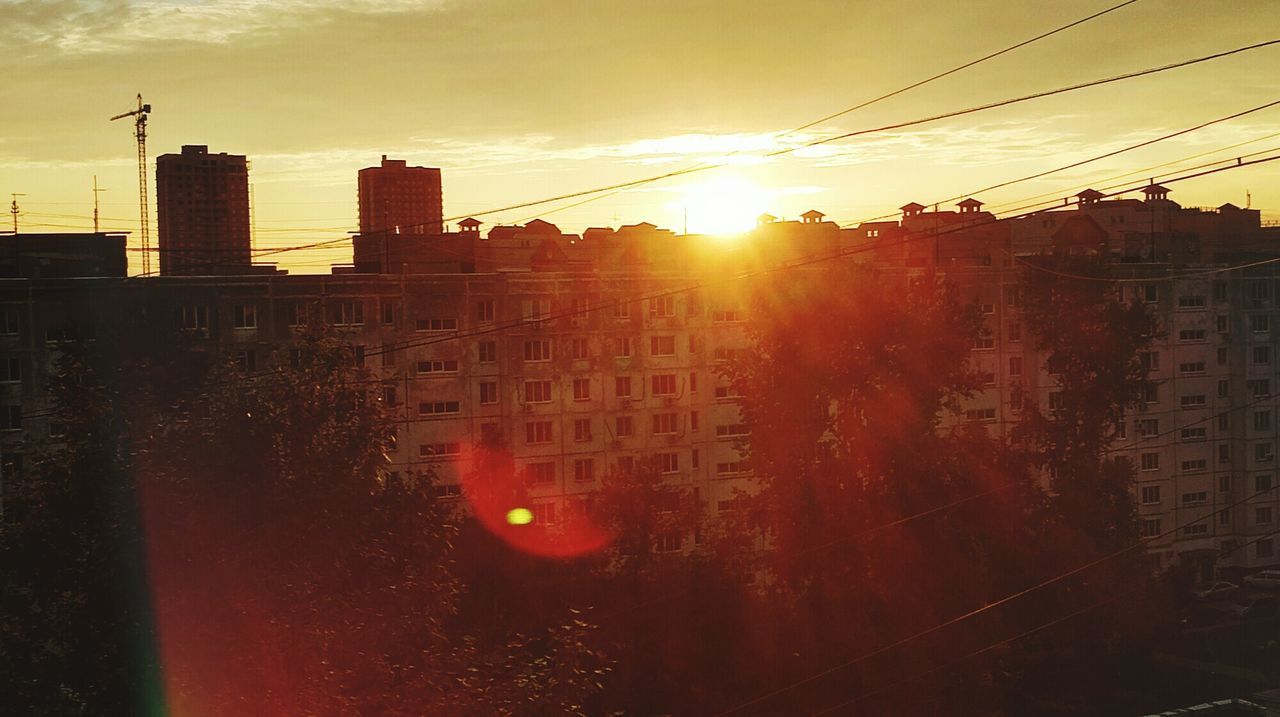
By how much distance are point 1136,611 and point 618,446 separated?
1659 centimetres

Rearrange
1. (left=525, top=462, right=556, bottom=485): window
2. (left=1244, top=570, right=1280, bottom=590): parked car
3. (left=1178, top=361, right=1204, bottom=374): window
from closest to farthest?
(left=525, top=462, right=556, bottom=485): window, (left=1244, top=570, right=1280, bottom=590): parked car, (left=1178, top=361, right=1204, bottom=374): window

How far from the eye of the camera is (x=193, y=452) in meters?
10.6

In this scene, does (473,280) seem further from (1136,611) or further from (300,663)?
(300,663)

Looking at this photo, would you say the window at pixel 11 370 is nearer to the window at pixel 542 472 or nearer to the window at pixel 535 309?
the window at pixel 535 309

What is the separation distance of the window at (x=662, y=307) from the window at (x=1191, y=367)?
70.5 feet

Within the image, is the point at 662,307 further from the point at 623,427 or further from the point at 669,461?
the point at 669,461

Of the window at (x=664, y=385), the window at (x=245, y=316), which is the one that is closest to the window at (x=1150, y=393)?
the window at (x=664, y=385)

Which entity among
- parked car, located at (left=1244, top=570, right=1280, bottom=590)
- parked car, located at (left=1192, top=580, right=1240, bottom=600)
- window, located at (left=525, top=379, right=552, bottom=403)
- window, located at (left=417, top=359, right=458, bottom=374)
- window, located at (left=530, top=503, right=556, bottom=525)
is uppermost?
window, located at (left=417, top=359, right=458, bottom=374)

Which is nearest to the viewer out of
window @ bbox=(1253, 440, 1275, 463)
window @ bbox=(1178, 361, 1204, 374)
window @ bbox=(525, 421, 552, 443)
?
window @ bbox=(525, 421, 552, 443)

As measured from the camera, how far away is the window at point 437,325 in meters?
36.6

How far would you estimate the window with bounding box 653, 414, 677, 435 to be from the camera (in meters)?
39.4

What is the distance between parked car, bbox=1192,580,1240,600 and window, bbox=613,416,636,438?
22.9 m

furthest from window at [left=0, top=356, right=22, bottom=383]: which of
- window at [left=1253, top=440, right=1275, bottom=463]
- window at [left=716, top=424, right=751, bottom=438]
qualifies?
window at [left=1253, top=440, right=1275, bottom=463]

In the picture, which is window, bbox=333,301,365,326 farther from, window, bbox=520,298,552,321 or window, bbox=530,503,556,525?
window, bbox=530,503,556,525
